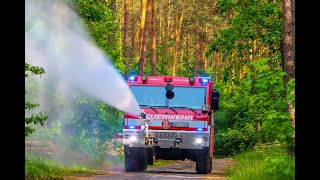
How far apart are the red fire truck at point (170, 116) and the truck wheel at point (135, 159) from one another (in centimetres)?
3

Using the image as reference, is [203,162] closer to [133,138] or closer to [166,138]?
[166,138]

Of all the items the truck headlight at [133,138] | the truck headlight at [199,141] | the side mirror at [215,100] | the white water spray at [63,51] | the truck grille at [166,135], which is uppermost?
the white water spray at [63,51]

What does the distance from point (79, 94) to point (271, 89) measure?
712 inches

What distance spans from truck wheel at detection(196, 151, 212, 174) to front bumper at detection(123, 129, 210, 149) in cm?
51

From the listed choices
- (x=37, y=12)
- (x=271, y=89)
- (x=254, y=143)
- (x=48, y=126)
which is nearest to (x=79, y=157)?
(x=48, y=126)

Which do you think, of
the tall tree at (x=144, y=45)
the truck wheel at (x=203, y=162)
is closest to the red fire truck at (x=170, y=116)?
the truck wheel at (x=203, y=162)

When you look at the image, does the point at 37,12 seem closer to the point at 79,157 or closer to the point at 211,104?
the point at 79,157

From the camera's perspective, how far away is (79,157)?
26.2m

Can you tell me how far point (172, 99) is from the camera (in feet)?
69.1

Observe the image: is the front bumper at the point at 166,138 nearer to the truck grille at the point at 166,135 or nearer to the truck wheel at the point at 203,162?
the truck grille at the point at 166,135

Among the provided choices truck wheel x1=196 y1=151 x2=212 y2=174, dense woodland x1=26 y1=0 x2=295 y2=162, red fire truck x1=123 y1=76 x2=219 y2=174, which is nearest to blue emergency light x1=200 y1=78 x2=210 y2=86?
red fire truck x1=123 y1=76 x2=219 y2=174

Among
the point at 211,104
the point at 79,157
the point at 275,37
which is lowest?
the point at 79,157

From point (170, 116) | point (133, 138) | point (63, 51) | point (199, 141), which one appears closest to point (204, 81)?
point (170, 116)

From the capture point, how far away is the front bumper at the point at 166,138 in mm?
20828
